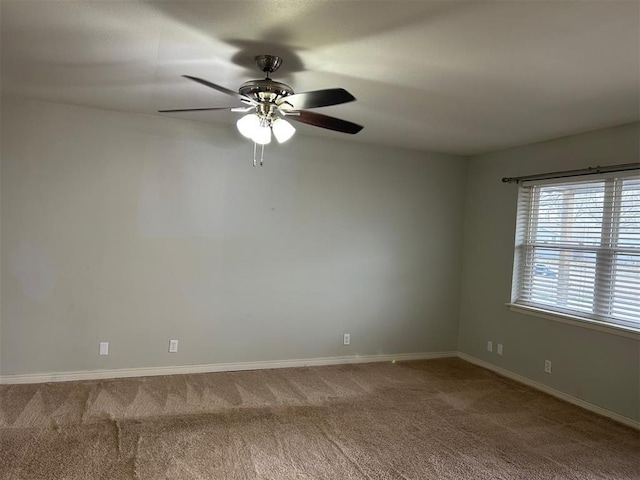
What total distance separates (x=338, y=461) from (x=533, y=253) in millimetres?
2858

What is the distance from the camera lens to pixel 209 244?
4164 millimetres

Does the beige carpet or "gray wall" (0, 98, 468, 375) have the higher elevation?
"gray wall" (0, 98, 468, 375)

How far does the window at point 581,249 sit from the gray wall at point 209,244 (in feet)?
3.07

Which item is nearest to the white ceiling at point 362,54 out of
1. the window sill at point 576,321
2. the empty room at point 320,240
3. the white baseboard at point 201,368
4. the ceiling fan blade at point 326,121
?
the empty room at point 320,240

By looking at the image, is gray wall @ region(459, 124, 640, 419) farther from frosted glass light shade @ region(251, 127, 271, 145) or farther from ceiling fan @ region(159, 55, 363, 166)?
frosted glass light shade @ region(251, 127, 271, 145)

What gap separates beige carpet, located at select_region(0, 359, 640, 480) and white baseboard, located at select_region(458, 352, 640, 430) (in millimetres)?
94

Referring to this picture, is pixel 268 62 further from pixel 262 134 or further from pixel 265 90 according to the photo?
pixel 262 134

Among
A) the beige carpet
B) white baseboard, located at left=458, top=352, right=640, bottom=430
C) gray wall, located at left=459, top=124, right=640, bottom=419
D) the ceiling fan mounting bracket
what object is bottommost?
the beige carpet

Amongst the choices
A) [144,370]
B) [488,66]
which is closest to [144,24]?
[488,66]

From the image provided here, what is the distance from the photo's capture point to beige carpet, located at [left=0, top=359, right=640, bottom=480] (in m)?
2.56

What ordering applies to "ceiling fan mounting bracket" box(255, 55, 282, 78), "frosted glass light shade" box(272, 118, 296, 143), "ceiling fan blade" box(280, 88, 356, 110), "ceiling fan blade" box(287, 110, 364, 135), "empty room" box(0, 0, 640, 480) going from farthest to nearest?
"ceiling fan blade" box(287, 110, 364, 135), "frosted glass light shade" box(272, 118, 296, 143), "ceiling fan mounting bracket" box(255, 55, 282, 78), "empty room" box(0, 0, 640, 480), "ceiling fan blade" box(280, 88, 356, 110)

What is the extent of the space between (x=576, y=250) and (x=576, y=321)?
608mm

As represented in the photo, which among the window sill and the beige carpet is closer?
the beige carpet

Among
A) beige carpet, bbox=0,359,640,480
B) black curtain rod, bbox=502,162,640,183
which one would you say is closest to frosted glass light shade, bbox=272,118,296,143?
beige carpet, bbox=0,359,640,480
